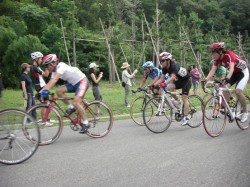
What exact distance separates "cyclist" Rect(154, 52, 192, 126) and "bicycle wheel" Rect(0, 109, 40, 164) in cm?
370

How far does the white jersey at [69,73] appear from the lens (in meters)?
6.62

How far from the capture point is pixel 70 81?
6.98 m

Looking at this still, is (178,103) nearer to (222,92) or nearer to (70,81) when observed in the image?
(222,92)

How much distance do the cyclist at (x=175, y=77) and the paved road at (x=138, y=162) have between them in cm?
127

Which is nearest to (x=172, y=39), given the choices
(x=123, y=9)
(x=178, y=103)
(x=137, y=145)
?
(x=123, y=9)

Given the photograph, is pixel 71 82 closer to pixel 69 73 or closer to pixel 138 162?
pixel 69 73

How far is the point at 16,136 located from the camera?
527cm

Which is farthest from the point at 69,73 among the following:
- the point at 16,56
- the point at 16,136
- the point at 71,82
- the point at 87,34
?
the point at 87,34

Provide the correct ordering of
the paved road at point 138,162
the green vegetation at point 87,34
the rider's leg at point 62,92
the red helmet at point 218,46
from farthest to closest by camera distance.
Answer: the green vegetation at point 87,34
the red helmet at point 218,46
the rider's leg at point 62,92
the paved road at point 138,162

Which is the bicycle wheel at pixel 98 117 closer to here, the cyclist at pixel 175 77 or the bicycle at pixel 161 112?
the bicycle at pixel 161 112

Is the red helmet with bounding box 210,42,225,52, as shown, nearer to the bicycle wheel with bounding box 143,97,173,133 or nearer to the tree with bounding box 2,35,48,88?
the bicycle wheel with bounding box 143,97,173,133

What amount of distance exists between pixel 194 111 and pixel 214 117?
137 cm

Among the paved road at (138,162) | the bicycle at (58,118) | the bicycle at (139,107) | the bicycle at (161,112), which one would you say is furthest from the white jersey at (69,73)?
the bicycle at (139,107)

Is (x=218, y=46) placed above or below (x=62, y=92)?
above
